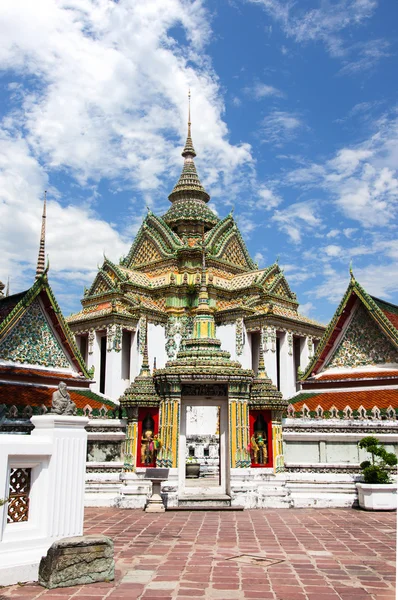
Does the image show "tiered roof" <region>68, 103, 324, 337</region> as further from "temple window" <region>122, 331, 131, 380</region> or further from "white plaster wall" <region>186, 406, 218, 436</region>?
"white plaster wall" <region>186, 406, 218, 436</region>

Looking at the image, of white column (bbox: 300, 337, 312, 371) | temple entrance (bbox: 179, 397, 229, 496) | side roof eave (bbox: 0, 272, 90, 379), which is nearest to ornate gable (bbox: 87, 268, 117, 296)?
temple entrance (bbox: 179, 397, 229, 496)

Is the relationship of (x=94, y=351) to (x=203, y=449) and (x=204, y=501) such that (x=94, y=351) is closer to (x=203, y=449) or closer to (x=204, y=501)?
(x=203, y=449)

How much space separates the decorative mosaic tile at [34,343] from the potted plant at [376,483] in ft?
29.1

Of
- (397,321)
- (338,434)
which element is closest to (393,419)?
(338,434)

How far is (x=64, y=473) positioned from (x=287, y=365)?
20.7m

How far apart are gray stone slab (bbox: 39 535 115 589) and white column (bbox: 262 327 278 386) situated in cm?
2002

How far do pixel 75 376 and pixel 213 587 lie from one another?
41.7ft

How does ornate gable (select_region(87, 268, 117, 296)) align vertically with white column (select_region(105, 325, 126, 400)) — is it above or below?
above

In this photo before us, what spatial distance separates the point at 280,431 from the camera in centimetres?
1534

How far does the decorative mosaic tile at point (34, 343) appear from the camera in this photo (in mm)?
16844

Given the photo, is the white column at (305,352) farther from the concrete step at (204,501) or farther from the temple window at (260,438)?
the concrete step at (204,501)

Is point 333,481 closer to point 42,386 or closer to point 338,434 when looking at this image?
point 338,434

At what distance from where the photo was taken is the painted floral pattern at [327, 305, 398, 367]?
743 inches

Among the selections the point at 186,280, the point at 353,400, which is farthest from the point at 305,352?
the point at 353,400
